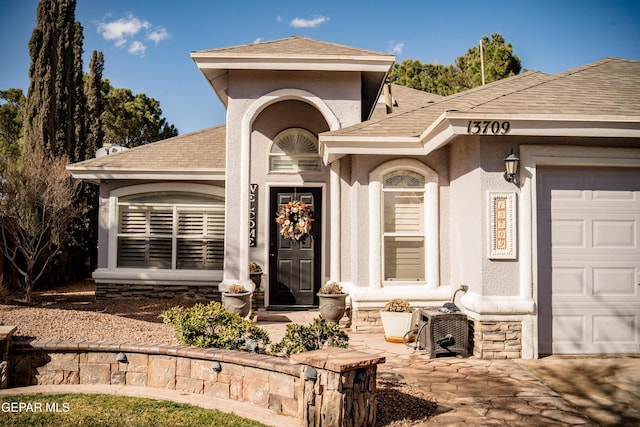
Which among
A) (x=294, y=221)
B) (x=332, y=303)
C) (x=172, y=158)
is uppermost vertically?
(x=172, y=158)

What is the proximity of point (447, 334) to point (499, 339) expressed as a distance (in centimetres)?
66

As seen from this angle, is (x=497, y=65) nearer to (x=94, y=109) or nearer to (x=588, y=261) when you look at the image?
(x=588, y=261)

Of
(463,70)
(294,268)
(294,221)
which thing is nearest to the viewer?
(294,221)

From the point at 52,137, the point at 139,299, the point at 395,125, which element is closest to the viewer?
the point at 395,125

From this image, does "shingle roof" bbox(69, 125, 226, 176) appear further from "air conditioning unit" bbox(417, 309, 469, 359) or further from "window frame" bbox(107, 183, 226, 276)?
"air conditioning unit" bbox(417, 309, 469, 359)

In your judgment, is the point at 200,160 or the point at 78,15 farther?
the point at 78,15

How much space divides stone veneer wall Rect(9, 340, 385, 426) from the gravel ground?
0.55 meters

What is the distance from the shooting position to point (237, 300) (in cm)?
891

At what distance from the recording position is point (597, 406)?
497cm

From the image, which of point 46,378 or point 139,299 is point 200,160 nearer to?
point 139,299

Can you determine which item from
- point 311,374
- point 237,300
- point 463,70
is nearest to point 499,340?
point 311,374

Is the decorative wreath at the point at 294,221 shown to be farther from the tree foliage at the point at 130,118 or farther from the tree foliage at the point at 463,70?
the tree foliage at the point at 130,118

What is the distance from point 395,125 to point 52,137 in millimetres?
12552

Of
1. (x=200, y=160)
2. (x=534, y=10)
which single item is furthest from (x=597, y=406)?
(x=534, y=10)
